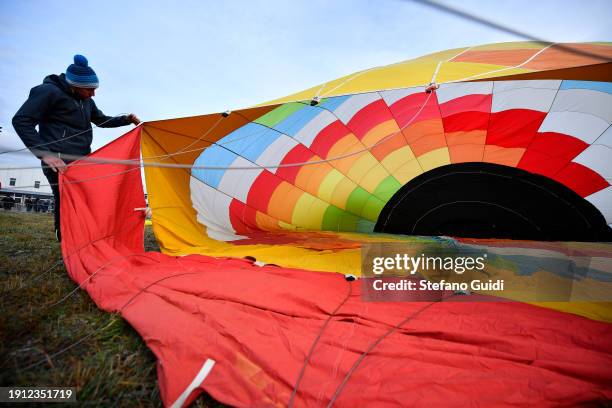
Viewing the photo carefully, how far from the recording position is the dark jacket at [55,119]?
1.78m

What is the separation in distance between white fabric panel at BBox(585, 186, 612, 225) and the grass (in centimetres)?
382

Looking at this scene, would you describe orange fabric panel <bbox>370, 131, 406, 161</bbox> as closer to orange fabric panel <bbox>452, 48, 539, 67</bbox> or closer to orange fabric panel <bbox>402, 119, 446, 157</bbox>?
orange fabric panel <bbox>402, 119, 446, 157</bbox>

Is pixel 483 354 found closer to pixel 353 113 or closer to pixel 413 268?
pixel 413 268

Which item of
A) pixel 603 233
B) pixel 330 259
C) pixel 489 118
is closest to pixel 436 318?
pixel 330 259

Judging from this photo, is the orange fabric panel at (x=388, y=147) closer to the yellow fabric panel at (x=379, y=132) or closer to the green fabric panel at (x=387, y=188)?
the yellow fabric panel at (x=379, y=132)

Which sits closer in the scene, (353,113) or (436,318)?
(436,318)

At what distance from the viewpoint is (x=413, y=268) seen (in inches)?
83.2

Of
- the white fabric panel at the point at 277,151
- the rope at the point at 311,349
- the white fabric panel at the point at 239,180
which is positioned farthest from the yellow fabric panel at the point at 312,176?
the rope at the point at 311,349

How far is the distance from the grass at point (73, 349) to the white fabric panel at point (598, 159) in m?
3.55

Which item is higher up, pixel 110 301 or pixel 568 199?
pixel 568 199

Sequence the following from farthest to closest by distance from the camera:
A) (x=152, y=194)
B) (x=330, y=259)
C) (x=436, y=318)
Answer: (x=152, y=194)
(x=330, y=259)
(x=436, y=318)

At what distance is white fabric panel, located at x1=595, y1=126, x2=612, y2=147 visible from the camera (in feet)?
8.35

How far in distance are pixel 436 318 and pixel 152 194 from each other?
7.64 ft

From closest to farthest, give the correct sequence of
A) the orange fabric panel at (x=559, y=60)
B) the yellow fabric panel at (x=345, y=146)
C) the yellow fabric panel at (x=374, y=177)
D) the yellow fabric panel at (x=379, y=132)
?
the orange fabric panel at (x=559, y=60) → the yellow fabric panel at (x=379, y=132) → the yellow fabric panel at (x=345, y=146) → the yellow fabric panel at (x=374, y=177)
